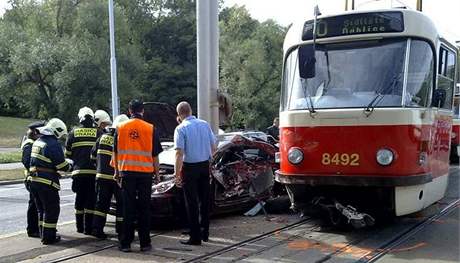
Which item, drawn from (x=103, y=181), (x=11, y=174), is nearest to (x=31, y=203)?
(x=103, y=181)

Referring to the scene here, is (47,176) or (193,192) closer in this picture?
(193,192)

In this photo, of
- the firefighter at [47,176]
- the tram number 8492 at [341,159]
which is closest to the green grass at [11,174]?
the firefighter at [47,176]

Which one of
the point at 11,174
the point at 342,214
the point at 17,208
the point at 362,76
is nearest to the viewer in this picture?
the point at 342,214

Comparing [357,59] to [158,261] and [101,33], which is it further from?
[101,33]

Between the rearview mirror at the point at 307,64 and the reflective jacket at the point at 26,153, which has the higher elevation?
the rearview mirror at the point at 307,64

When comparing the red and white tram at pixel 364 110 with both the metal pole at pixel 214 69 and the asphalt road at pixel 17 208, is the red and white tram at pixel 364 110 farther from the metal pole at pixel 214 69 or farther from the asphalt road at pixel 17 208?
Result: the asphalt road at pixel 17 208

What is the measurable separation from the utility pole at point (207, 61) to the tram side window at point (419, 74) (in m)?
4.51

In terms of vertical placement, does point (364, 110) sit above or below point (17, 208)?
above

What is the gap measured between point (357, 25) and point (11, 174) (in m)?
15.5

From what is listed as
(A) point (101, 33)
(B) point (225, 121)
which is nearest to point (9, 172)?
(B) point (225, 121)

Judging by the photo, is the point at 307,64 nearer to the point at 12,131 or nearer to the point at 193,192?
the point at 193,192

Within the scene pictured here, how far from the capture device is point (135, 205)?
295 inches

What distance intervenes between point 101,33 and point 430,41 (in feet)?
113

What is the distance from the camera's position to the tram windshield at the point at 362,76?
25.6ft
